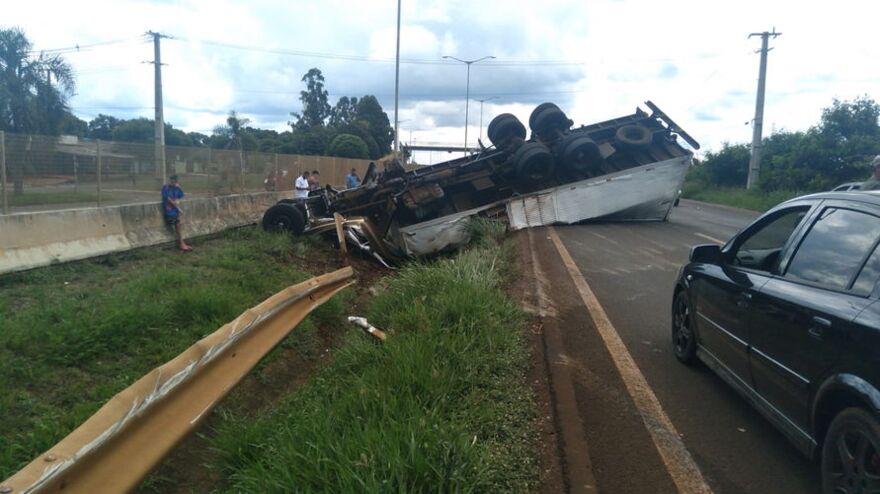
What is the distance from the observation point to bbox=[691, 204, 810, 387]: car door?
407 centimetres

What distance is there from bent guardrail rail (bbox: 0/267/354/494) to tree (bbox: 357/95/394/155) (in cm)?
7186

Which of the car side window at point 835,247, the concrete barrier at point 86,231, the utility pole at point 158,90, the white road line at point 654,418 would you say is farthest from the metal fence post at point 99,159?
the utility pole at point 158,90

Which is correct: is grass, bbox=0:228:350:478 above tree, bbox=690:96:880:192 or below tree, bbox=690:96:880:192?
below

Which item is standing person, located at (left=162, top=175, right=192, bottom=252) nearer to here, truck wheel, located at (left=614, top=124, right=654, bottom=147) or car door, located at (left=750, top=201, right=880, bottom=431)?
truck wheel, located at (left=614, top=124, right=654, bottom=147)

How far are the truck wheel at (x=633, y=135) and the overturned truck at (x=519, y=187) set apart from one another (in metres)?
0.02

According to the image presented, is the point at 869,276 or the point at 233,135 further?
the point at 233,135

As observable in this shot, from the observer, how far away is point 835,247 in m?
3.50

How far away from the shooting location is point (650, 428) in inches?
159

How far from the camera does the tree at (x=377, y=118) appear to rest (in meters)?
76.4

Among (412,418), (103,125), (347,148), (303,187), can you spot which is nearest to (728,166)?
(347,148)

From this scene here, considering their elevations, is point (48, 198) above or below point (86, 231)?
above

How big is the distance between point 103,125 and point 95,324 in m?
70.9

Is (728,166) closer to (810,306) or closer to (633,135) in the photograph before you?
(633,135)

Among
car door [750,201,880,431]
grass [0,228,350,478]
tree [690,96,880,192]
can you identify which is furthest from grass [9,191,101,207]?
tree [690,96,880,192]
